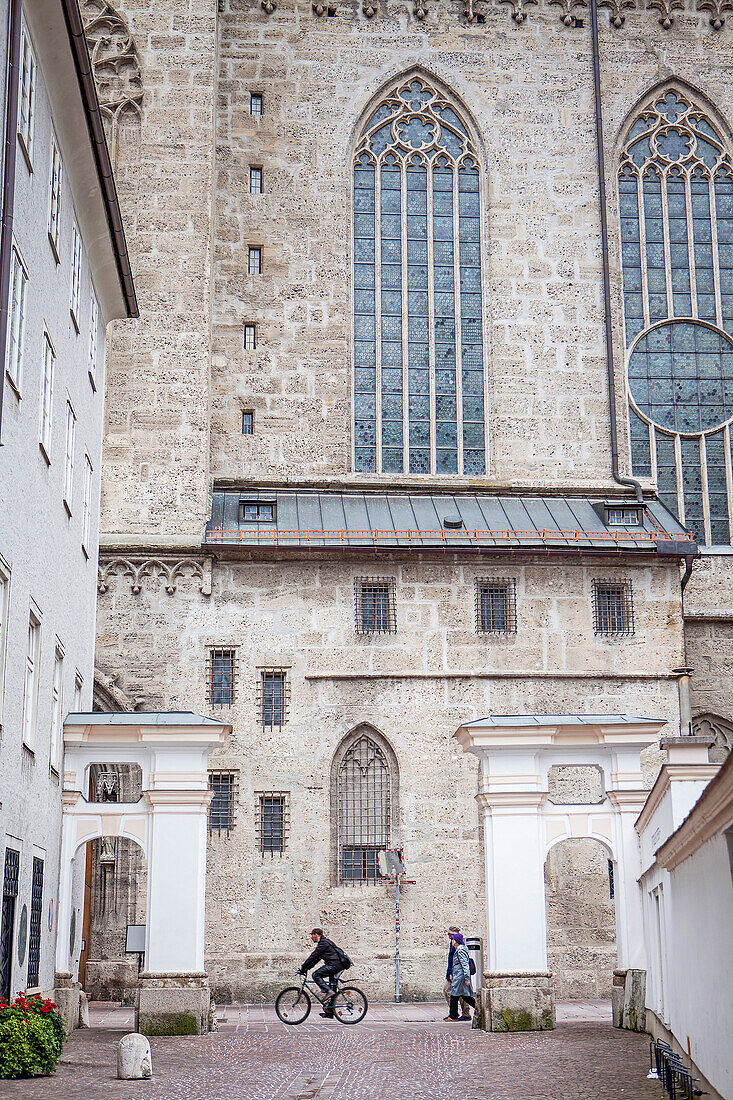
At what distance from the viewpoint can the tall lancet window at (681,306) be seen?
3556cm

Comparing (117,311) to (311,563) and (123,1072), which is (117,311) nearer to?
(311,563)

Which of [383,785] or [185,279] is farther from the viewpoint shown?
[185,279]

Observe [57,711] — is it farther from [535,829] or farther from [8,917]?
[535,829]

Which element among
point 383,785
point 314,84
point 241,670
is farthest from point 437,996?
point 314,84

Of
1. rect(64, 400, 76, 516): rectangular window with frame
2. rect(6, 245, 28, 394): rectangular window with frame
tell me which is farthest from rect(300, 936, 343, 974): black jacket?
rect(6, 245, 28, 394): rectangular window with frame

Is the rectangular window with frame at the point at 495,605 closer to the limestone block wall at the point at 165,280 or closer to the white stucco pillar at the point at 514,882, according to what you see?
the limestone block wall at the point at 165,280

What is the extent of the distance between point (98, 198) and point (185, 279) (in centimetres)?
1143

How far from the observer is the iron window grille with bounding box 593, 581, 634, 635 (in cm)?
3069

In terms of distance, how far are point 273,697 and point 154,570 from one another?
3.57 meters

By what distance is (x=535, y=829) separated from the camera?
21141 mm

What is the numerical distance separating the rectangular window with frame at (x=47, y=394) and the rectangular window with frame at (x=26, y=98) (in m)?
2.59

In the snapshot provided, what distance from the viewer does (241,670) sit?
97.7 ft

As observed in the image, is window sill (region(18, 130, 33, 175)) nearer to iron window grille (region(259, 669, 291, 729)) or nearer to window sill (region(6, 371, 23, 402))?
window sill (region(6, 371, 23, 402))

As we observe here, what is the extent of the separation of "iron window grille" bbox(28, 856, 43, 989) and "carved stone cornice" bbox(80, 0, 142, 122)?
20662 millimetres
